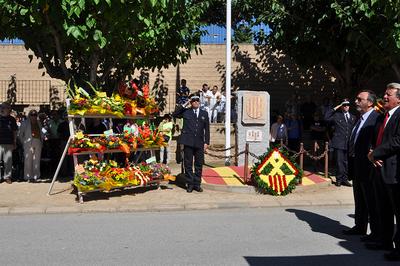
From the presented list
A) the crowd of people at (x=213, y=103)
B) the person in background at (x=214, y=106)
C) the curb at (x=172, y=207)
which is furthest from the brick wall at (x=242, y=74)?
the curb at (x=172, y=207)

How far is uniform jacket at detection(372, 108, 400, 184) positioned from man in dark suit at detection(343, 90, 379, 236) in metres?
0.66

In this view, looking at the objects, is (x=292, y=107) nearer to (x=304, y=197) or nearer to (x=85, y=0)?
(x=304, y=197)

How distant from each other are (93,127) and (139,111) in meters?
2.06

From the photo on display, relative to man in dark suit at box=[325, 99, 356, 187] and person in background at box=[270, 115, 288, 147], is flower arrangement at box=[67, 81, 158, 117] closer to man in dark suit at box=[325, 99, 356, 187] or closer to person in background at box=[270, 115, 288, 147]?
man in dark suit at box=[325, 99, 356, 187]

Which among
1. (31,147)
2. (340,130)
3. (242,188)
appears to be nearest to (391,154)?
(242,188)

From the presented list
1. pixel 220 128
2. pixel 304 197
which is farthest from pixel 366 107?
pixel 220 128

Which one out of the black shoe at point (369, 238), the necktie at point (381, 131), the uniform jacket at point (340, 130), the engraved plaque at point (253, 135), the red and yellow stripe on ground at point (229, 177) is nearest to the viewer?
the necktie at point (381, 131)

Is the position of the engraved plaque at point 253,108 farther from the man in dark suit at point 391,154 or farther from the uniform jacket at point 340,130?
the man in dark suit at point 391,154

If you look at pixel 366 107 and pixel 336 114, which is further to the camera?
pixel 336 114

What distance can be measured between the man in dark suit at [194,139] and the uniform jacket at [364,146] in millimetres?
4240

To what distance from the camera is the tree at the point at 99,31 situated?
9605mm

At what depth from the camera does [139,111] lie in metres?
10.7

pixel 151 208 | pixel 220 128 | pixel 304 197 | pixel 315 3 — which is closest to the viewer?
pixel 151 208

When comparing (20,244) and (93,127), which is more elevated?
(93,127)
